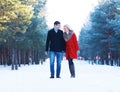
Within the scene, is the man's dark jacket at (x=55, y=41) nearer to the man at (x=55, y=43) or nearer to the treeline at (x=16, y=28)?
the man at (x=55, y=43)

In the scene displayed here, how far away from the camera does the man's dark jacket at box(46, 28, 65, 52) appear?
63.0ft

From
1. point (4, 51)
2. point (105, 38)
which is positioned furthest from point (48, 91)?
point (105, 38)

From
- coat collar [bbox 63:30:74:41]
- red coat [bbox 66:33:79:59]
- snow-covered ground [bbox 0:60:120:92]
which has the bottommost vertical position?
snow-covered ground [bbox 0:60:120:92]

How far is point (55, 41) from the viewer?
762 inches

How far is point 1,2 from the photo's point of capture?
34.9 meters

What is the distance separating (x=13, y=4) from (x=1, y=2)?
2050 millimetres

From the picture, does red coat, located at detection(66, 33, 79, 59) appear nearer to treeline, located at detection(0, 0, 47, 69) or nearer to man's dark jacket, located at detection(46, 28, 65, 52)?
man's dark jacket, located at detection(46, 28, 65, 52)

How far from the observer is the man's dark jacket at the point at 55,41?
19188 millimetres

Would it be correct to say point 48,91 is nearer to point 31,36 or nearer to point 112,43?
point 31,36

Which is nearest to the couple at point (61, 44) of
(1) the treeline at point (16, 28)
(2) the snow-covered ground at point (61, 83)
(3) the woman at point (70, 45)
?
(3) the woman at point (70, 45)

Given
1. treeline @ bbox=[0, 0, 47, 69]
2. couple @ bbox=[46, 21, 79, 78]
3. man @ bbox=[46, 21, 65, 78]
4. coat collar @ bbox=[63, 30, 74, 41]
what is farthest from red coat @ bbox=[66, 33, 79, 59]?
treeline @ bbox=[0, 0, 47, 69]

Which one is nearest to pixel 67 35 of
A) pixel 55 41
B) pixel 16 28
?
pixel 55 41

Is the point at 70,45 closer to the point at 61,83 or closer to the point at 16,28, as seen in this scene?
the point at 61,83

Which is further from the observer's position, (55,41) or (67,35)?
(55,41)
